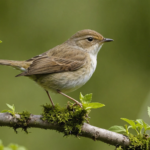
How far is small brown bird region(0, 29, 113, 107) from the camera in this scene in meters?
4.40

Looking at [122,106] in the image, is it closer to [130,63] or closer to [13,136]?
[130,63]

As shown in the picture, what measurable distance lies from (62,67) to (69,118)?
1.54 m

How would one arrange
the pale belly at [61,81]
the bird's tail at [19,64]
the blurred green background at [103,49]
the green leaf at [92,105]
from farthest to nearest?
the blurred green background at [103,49], the bird's tail at [19,64], the pale belly at [61,81], the green leaf at [92,105]

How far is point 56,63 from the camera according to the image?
4.70 m

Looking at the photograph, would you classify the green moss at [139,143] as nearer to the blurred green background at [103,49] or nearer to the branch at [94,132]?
the branch at [94,132]

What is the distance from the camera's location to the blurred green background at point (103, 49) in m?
8.05

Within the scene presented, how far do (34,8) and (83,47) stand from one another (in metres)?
3.83

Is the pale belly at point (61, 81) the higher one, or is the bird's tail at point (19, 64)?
the bird's tail at point (19, 64)

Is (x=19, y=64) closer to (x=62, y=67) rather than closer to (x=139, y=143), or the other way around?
(x=62, y=67)

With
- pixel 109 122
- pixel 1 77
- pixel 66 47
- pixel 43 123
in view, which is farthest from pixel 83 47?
pixel 1 77

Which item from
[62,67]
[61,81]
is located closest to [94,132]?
[61,81]

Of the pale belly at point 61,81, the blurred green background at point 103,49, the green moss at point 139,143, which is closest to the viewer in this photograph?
the green moss at point 139,143

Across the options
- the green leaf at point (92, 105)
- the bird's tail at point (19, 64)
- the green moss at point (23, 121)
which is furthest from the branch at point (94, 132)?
the bird's tail at point (19, 64)

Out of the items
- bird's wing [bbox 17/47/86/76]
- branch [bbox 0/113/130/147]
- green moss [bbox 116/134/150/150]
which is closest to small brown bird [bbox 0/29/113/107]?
bird's wing [bbox 17/47/86/76]
